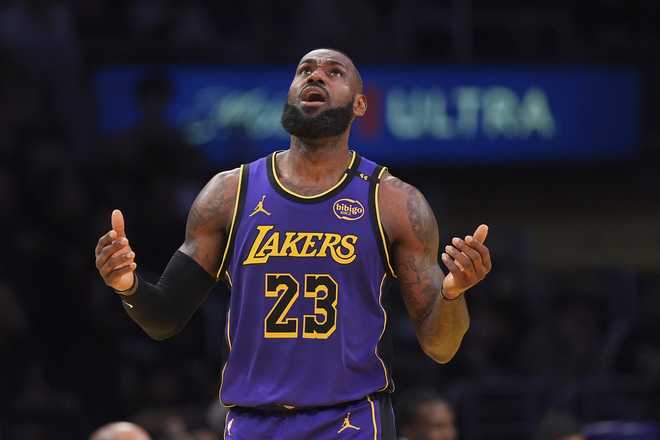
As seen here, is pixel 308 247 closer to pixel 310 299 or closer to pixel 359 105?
pixel 310 299

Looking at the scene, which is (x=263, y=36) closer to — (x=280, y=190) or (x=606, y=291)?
(x=606, y=291)

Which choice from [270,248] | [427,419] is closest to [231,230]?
[270,248]

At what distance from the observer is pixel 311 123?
4719mm

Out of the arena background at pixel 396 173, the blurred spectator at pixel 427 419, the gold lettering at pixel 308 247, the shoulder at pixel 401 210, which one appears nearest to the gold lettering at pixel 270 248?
the gold lettering at pixel 308 247

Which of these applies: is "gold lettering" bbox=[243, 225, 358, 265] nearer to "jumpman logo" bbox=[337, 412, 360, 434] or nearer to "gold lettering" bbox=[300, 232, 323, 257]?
"gold lettering" bbox=[300, 232, 323, 257]

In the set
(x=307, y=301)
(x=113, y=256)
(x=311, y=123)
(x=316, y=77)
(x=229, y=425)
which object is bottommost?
(x=229, y=425)

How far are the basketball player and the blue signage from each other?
25.4ft

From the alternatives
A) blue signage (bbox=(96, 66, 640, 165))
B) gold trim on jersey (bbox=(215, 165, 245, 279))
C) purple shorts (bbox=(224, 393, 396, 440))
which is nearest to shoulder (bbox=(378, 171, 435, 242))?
gold trim on jersey (bbox=(215, 165, 245, 279))

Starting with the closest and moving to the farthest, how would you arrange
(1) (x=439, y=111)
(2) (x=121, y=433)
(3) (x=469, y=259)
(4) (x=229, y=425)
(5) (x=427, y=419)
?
(3) (x=469, y=259) < (4) (x=229, y=425) < (2) (x=121, y=433) < (5) (x=427, y=419) < (1) (x=439, y=111)

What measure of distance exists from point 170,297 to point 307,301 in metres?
0.51

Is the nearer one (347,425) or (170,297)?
(347,425)

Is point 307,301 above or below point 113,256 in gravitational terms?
below

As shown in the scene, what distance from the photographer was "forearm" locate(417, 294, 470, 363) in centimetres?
455

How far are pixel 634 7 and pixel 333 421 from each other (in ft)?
38.0
